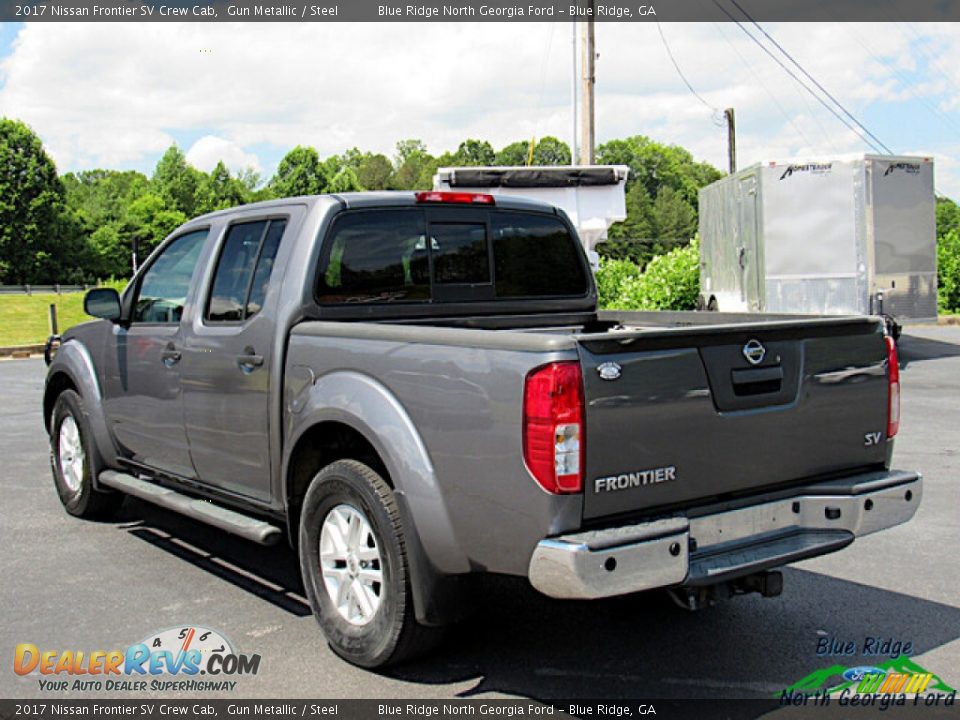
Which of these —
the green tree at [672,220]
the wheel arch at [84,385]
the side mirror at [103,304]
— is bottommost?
the wheel arch at [84,385]

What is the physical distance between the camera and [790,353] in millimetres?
4051

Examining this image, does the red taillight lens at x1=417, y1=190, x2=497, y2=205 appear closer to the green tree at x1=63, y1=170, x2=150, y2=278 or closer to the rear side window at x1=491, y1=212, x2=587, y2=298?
the rear side window at x1=491, y1=212, x2=587, y2=298

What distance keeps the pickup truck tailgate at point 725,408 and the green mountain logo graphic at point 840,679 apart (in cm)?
81

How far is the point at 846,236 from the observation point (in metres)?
15.0

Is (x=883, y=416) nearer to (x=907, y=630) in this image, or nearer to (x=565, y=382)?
(x=907, y=630)

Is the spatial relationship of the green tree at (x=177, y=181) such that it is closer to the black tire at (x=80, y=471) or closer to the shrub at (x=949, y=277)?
the shrub at (x=949, y=277)

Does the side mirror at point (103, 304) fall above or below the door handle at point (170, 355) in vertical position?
above

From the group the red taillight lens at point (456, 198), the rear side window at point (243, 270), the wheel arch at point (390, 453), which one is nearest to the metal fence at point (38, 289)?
the rear side window at point (243, 270)

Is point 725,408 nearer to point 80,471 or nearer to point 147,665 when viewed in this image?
point 147,665

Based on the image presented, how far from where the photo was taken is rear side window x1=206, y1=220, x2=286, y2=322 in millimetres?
5035

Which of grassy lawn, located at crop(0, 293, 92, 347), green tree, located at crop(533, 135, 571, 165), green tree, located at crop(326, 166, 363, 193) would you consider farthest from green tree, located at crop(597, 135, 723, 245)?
grassy lawn, located at crop(0, 293, 92, 347)

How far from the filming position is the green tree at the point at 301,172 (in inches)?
3039

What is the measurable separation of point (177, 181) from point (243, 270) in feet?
294

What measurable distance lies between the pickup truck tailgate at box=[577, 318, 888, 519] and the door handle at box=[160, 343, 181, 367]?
2841mm
